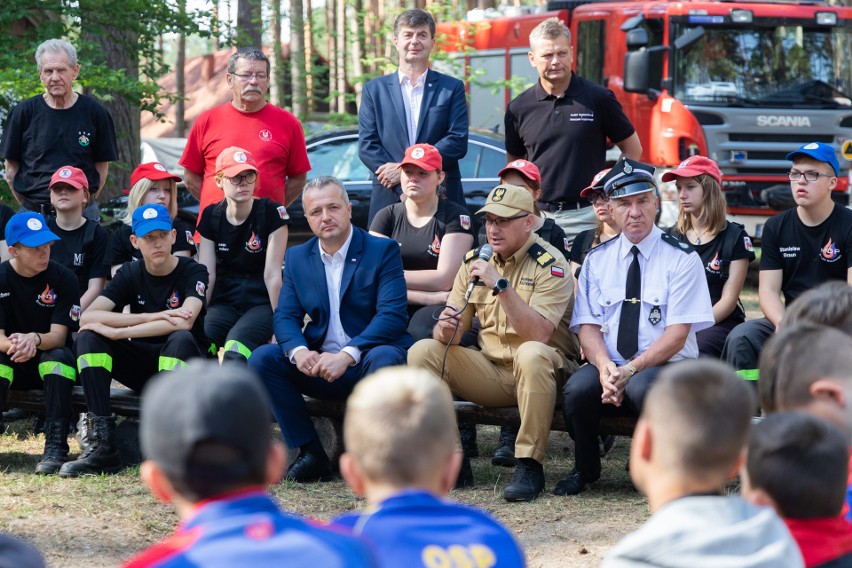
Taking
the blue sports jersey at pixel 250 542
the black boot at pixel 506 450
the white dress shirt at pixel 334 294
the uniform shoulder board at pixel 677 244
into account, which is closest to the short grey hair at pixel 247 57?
the white dress shirt at pixel 334 294

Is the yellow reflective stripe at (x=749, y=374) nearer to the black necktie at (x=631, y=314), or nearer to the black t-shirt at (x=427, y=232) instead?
the black necktie at (x=631, y=314)

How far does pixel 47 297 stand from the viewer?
255 inches

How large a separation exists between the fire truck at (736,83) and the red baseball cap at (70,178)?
7.04m


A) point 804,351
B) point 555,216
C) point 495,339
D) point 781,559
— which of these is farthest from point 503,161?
point 781,559

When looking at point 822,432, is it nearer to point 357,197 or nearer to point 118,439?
point 118,439

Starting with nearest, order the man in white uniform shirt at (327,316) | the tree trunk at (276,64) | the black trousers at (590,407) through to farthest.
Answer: the black trousers at (590,407) < the man in white uniform shirt at (327,316) < the tree trunk at (276,64)

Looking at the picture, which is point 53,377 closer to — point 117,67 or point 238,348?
point 238,348

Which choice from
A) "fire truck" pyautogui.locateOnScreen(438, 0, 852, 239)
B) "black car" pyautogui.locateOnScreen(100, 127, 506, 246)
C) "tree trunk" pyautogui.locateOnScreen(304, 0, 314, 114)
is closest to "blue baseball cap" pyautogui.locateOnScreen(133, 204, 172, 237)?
"black car" pyautogui.locateOnScreen(100, 127, 506, 246)

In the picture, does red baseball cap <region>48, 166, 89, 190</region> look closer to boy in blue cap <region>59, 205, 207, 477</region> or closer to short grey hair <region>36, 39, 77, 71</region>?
boy in blue cap <region>59, 205, 207, 477</region>

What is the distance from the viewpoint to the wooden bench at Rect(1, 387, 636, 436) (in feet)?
19.4

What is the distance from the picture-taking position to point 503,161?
1141 cm

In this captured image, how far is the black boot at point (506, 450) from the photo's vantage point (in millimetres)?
6469

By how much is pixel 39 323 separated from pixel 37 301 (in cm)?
13

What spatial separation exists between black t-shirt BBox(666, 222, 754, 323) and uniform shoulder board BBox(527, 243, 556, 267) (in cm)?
94
